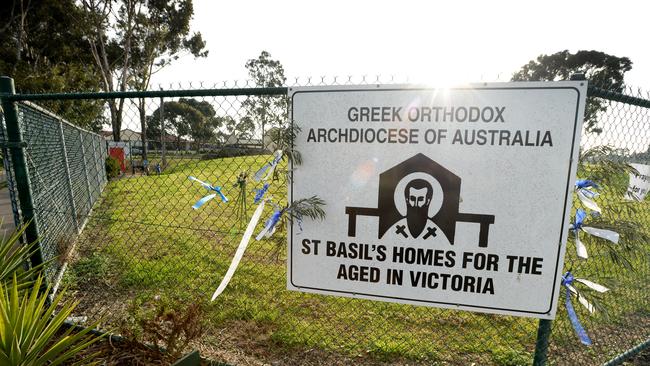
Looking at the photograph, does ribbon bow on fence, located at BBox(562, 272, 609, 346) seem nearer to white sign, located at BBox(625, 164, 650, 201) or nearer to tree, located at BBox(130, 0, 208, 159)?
white sign, located at BBox(625, 164, 650, 201)

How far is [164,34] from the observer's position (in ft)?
73.2

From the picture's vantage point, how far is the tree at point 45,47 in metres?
15.2

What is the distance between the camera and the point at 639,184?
Answer: 220 cm

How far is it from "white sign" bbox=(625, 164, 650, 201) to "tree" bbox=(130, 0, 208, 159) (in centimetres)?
2435

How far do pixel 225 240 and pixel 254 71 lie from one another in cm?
4393

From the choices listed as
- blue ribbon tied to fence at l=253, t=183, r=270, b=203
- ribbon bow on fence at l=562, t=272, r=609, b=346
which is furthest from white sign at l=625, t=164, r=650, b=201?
blue ribbon tied to fence at l=253, t=183, r=270, b=203

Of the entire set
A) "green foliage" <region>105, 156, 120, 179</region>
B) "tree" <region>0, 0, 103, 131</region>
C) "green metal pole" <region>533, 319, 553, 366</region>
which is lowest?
"green foliage" <region>105, 156, 120, 179</region>

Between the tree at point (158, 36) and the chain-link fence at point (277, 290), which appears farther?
the tree at point (158, 36)

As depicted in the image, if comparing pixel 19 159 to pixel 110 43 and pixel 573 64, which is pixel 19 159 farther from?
pixel 573 64

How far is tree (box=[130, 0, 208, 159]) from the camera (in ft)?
70.1

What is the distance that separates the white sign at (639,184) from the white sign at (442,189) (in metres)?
0.81

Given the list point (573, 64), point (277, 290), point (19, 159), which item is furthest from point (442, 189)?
point (573, 64)

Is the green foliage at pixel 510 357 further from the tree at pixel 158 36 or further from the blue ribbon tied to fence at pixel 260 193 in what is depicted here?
the tree at pixel 158 36

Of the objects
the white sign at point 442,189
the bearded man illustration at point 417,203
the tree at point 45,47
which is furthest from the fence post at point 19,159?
the tree at point 45,47
